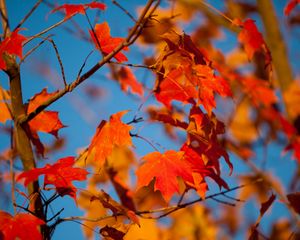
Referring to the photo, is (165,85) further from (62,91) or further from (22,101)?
(22,101)

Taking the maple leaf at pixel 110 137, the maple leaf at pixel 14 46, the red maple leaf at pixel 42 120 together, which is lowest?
the maple leaf at pixel 110 137

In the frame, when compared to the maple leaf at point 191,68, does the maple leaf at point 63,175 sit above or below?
below

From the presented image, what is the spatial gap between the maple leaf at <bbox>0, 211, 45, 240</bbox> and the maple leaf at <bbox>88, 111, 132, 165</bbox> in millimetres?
370

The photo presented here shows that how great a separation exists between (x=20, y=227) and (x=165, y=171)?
0.63m

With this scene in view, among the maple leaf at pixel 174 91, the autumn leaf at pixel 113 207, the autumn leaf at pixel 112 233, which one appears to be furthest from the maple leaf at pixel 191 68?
the autumn leaf at pixel 112 233

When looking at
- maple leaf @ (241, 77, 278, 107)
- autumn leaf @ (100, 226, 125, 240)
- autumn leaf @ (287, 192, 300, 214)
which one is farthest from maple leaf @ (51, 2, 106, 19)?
maple leaf @ (241, 77, 278, 107)

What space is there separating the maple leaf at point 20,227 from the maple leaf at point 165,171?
1.47ft

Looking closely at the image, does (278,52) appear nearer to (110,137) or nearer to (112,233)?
(110,137)

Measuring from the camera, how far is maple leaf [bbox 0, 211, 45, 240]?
46.3 inches

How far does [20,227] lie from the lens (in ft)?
3.91

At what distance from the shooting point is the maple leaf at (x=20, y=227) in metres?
1.18

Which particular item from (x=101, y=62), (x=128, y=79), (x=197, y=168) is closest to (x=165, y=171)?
(x=197, y=168)

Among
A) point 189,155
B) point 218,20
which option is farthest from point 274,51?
point 189,155

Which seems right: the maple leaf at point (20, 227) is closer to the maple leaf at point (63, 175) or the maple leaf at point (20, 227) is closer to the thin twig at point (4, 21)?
the maple leaf at point (63, 175)
